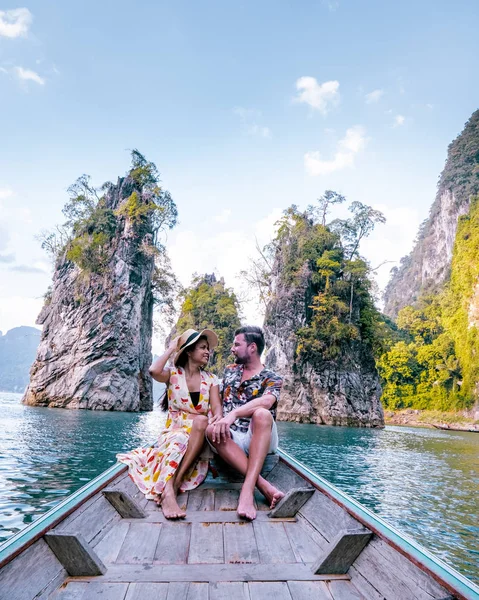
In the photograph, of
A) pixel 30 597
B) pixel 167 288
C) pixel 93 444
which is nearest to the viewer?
pixel 30 597

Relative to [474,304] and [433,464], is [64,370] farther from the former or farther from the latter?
[474,304]

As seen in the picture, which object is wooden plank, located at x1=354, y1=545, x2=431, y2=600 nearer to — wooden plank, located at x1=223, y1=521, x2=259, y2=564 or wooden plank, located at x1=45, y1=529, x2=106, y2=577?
wooden plank, located at x1=223, y1=521, x2=259, y2=564

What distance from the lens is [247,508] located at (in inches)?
106

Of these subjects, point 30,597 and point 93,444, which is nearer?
point 30,597

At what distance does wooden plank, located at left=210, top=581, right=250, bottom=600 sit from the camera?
5.76 feet

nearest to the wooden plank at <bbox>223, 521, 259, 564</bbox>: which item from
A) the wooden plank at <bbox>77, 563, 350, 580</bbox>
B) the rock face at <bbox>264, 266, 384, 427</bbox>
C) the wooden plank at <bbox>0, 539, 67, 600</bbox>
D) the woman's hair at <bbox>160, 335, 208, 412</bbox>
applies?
the wooden plank at <bbox>77, 563, 350, 580</bbox>

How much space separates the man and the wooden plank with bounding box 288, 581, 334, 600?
0.79 meters

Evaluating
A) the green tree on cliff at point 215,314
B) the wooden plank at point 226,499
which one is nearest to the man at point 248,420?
the wooden plank at point 226,499

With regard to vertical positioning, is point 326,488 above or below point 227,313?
below

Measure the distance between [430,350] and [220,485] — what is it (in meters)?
44.3

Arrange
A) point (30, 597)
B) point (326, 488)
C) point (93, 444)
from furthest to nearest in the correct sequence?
point (93, 444) → point (326, 488) → point (30, 597)

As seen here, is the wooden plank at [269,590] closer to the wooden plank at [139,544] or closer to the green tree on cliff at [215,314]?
the wooden plank at [139,544]

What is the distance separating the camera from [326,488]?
2900 mm

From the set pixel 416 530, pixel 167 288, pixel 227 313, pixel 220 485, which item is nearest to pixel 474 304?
pixel 227 313
